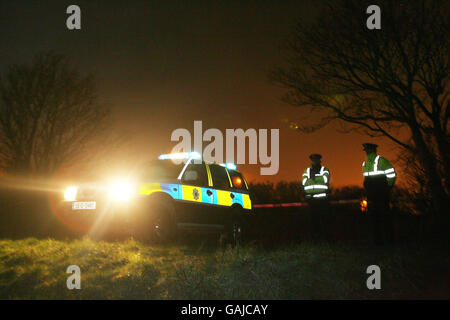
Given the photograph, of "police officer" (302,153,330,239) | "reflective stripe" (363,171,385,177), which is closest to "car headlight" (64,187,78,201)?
"police officer" (302,153,330,239)

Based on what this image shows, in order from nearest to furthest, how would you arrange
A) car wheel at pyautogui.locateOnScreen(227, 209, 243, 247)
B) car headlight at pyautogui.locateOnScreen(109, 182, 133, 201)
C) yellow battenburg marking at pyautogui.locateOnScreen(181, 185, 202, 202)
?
car headlight at pyautogui.locateOnScreen(109, 182, 133, 201) < yellow battenburg marking at pyautogui.locateOnScreen(181, 185, 202, 202) < car wheel at pyautogui.locateOnScreen(227, 209, 243, 247)

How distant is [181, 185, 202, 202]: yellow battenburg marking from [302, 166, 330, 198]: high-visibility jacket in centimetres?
236

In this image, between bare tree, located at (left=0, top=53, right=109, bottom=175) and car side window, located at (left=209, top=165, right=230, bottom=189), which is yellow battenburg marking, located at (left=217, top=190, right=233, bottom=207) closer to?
car side window, located at (left=209, top=165, right=230, bottom=189)

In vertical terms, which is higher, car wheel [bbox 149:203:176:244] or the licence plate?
the licence plate

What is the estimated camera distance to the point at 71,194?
352 inches

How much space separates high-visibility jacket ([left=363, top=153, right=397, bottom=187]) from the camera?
8.83 metres

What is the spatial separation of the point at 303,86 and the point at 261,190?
20.4 ft

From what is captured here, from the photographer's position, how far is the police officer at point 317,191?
9.93 metres

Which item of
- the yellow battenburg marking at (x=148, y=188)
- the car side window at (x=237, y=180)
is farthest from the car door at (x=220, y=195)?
the yellow battenburg marking at (x=148, y=188)

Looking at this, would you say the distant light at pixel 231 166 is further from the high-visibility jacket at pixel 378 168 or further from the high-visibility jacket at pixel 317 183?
the high-visibility jacket at pixel 378 168

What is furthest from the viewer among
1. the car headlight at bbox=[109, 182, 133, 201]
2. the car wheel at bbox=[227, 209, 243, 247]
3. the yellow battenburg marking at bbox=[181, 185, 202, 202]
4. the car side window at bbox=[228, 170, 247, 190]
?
the car side window at bbox=[228, 170, 247, 190]

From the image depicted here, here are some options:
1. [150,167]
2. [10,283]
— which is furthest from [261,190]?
[10,283]

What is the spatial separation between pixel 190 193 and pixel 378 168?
3.68 meters

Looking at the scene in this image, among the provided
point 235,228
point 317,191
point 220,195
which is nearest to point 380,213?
point 317,191
